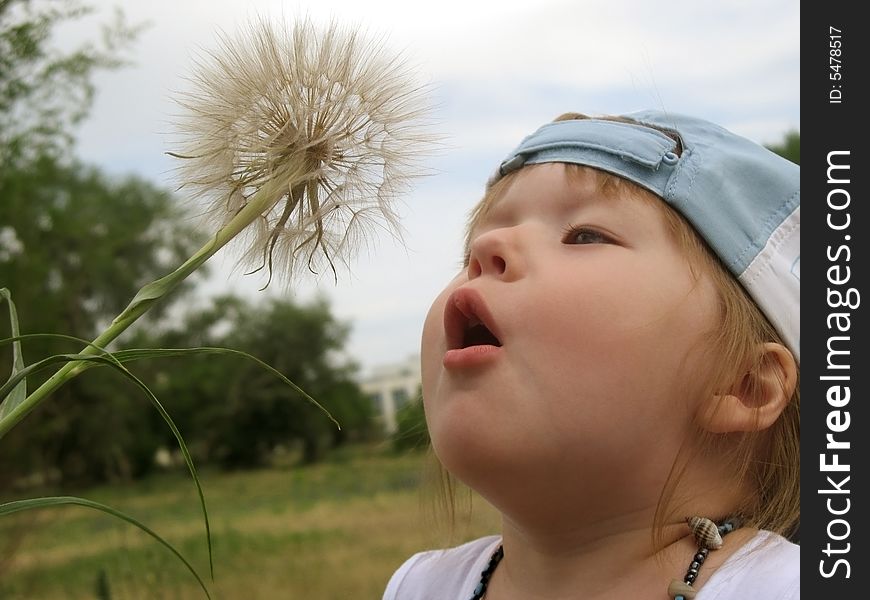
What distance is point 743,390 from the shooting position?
0.75 meters

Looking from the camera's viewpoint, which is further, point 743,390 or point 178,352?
point 743,390

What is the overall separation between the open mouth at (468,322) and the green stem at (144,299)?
169 mm

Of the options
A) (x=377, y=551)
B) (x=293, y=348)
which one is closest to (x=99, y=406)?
(x=293, y=348)

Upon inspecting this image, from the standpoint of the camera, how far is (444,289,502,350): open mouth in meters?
0.70

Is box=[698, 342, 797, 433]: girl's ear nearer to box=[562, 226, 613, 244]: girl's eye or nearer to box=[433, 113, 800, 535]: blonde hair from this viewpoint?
box=[433, 113, 800, 535]: blonde hair

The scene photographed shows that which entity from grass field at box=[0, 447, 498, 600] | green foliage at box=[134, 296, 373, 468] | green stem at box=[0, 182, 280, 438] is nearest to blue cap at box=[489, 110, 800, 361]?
green stem at box=[0, 182, 280, 438]

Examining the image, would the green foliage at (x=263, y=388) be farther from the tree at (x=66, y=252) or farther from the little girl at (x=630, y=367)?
the little girl at (x=630, y=367)

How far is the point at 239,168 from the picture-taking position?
26.5 inches

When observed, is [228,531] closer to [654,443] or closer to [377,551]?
[377,551]

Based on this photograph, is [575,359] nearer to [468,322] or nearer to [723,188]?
[468,322]

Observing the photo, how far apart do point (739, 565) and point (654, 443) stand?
0.38ft

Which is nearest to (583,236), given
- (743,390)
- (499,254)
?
(499,254)

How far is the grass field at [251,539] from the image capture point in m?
2.68
